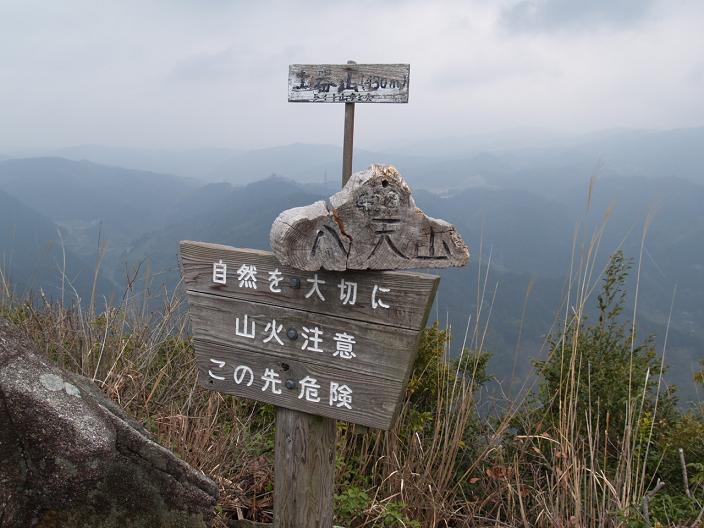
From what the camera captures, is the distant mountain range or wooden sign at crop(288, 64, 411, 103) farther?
the distant mountain range

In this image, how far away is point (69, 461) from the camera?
52.1 inches

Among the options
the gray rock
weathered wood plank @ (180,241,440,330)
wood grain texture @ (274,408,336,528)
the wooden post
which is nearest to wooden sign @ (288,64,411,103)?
the wooden post

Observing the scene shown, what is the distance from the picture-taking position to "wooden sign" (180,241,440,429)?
1248 millimetres

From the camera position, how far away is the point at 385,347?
127cm

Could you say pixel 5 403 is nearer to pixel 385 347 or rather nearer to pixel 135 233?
pixel 385 347

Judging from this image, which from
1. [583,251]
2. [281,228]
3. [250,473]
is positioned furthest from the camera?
[250,473]

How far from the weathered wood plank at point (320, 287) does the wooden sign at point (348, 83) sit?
1.69 m

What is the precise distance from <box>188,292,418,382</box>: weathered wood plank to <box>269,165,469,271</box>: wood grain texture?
0.16m

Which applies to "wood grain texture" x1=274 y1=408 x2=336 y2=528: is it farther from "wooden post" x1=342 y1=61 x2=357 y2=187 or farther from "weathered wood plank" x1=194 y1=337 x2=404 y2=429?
"wooden post" x1=342 y1=61 x2=357 y2=187

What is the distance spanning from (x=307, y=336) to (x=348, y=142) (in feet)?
6.46

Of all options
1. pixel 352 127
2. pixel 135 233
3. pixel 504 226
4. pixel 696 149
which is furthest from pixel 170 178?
pixel 352 127

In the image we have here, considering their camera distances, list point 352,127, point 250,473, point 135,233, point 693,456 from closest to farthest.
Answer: point 250,473, point 693,456, point 352,127, point 135,233

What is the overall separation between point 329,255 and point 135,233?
4396 inches

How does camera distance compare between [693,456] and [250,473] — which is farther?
[693,456]
